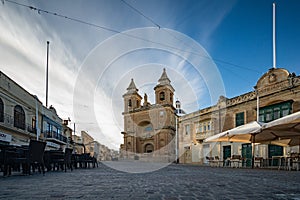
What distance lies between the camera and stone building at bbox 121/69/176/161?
42219 mm

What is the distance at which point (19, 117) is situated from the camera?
61.2ft

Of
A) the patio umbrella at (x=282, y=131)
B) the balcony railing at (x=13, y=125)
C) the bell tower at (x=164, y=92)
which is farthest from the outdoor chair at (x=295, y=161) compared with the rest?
the bell tower at (x=164, y=92)

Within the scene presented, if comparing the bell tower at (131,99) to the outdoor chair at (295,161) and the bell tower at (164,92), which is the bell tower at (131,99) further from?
the outdoor chair at (295,161)

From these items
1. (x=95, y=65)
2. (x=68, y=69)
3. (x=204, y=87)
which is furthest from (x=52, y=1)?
(x=204, y=87)

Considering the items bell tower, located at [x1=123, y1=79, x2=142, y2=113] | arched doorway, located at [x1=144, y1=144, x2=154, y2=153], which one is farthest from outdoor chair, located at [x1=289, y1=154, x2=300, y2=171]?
bell tower, located at [x1=123, y1=79, x2=142, y2=113]

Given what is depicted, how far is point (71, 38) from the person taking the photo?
434 inches

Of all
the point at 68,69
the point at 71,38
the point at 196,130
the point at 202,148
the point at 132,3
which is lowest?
the point at 202,148

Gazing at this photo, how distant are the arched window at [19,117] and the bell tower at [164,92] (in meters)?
27.8

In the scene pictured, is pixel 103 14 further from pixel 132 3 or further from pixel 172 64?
pixel 172 64

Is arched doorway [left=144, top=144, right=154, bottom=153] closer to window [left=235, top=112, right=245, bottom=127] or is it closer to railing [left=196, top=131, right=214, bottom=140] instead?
railing [left=196, top=131, right=214, bottom=140]

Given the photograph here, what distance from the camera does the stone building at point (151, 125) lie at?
4222 cm

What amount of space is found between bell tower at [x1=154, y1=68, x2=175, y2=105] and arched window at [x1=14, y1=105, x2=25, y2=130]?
27.8m

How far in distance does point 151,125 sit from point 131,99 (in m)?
6.82

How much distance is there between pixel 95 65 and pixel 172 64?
4.13 meters
